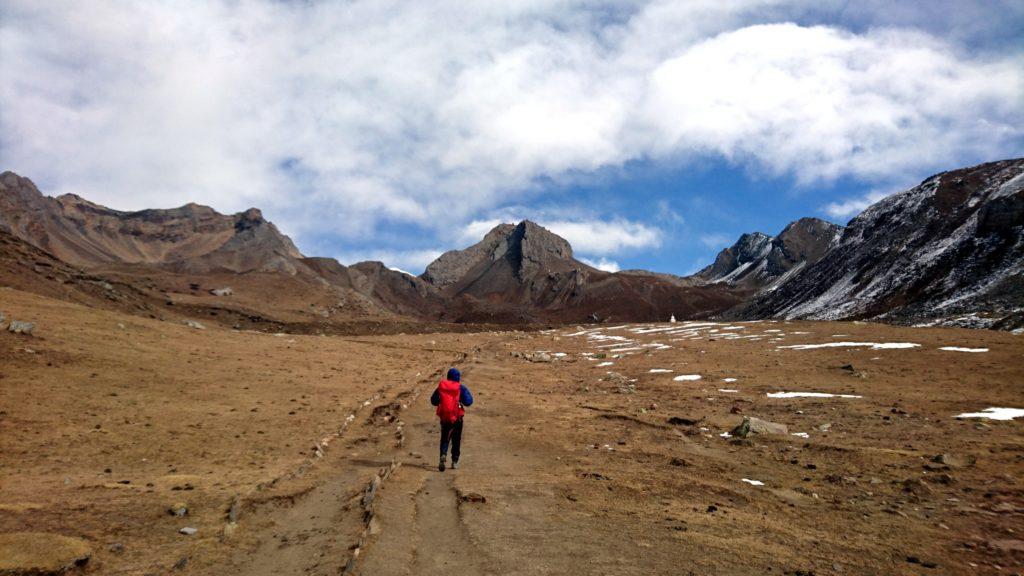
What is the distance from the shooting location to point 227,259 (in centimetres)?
15462

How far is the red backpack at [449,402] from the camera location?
500 inches

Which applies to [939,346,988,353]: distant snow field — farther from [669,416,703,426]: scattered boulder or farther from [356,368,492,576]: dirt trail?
[356,368,492,576]: dirt trail

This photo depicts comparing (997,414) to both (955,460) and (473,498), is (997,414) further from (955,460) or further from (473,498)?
(473,498)

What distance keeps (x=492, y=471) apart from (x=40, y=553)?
7931mm

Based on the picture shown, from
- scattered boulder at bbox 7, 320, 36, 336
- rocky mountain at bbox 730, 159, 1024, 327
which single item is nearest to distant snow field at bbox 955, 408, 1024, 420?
scattered boulder at bbox 7, 320, 36, 336

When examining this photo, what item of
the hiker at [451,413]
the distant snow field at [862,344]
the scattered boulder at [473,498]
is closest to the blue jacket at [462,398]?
the hiker at [451,413]

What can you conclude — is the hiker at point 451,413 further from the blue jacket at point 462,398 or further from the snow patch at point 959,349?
the snow patch at point 959,349

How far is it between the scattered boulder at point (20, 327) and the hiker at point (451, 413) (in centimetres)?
1650

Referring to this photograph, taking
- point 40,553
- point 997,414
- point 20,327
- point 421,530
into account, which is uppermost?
point 20,327

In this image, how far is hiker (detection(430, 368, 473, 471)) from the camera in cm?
1266

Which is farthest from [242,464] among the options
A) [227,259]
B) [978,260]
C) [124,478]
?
[227,259]

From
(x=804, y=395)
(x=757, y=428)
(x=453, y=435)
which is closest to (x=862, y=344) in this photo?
(x=804, y=395)

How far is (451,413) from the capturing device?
12.7 metres

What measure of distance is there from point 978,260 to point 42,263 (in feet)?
358
